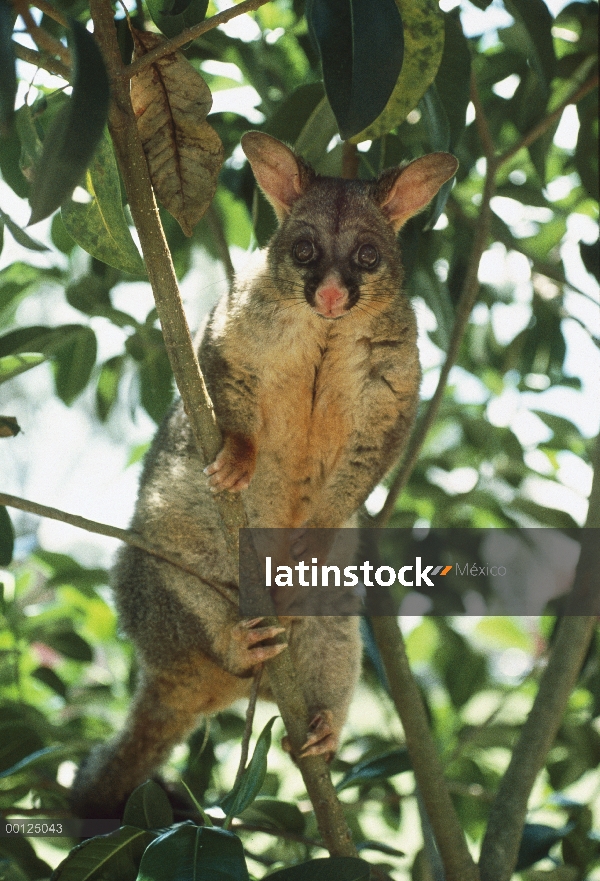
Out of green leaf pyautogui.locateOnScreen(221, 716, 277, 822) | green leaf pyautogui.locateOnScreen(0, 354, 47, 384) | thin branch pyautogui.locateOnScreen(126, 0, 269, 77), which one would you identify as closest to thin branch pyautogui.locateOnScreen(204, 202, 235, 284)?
green leaf pyautogui.locateOnScreen(0, 354, 47, 384)

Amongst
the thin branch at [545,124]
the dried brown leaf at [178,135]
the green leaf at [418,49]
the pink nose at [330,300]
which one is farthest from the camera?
the thin branch at [545,124]

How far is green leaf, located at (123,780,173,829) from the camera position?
2.28m

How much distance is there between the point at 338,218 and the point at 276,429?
27.1 inches

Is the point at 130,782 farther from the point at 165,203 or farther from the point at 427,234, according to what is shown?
the point at 427,234

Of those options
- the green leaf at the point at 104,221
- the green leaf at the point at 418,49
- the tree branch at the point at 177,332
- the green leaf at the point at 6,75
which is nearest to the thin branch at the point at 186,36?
the tree branch at the point at 177,332

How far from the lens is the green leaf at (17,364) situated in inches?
105

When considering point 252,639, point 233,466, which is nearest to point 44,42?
point 233,466

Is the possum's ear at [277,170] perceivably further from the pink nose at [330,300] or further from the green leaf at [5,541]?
the green leaf at [5,541]

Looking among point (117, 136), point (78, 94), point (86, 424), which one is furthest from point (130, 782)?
point (86, 424)

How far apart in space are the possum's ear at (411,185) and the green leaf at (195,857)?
Answer: 71.2 inches

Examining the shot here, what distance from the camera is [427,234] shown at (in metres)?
3.19

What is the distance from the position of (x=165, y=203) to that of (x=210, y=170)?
135 mm

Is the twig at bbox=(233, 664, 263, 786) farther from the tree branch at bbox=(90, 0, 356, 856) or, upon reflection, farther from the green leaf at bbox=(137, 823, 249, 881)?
the green leaf at bbox=(137, 823, 249, 881)

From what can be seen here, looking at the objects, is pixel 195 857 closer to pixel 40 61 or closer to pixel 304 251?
pixel 40 61
